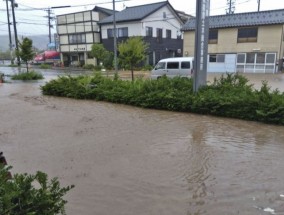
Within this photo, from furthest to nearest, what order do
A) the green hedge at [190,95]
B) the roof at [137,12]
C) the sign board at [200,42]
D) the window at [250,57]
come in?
the roof at [137,12] < the window at [250,57] < the sign board at [200,42] < the green hedge at [190,95]

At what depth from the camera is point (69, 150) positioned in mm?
6266

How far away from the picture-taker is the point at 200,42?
10.5m

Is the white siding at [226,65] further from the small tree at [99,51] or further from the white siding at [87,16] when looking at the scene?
the white siding at [87,16]

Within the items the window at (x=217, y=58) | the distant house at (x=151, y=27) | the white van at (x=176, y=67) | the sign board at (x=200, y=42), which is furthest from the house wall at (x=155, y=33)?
the sign board at (x=200, y=42)

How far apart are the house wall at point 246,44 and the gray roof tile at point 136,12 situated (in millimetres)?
5636

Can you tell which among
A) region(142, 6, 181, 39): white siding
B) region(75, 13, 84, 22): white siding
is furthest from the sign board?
region(75, 13, 84, 22): white siding

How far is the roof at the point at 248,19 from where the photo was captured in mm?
24991

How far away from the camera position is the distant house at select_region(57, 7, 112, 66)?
37.0 m

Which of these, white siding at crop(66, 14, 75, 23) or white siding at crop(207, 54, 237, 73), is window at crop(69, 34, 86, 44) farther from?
white siding at crop(207, 54, 237, 73)

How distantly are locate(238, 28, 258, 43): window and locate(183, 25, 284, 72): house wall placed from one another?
0.30m

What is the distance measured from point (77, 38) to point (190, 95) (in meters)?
32.2

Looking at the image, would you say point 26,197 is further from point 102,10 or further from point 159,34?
point 102,10

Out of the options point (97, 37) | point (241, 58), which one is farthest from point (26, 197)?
point (97, 37)

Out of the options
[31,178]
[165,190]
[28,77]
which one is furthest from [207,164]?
[28,77]
